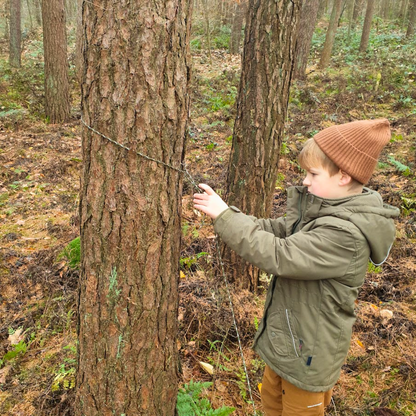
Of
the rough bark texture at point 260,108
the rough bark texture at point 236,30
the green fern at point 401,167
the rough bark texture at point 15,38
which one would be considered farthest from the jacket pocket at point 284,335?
the rough bark texture at point 236,30

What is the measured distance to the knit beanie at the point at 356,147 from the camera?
6.50 ft

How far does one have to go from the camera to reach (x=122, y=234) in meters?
1.83

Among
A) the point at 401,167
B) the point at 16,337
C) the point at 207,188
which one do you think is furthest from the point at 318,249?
the point at 401,167

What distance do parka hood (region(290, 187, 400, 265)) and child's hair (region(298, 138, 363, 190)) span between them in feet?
0.37

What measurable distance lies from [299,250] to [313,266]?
0.12 m

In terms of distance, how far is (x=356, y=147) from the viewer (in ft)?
6.50

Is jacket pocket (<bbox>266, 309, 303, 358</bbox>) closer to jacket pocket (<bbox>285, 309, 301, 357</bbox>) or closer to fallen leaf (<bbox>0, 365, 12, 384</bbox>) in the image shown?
jacket pocket (<bbox>285, 309, 301, 357</bbox>)

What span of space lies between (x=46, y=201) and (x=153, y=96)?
506 cm

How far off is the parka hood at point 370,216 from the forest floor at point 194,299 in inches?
70.0

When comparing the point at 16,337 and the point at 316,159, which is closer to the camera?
the point at 316,159

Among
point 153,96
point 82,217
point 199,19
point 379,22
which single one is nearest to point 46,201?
point 82,217

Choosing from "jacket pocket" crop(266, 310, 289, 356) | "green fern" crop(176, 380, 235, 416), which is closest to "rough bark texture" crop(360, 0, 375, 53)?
"jacket pocket" crop(266, 310, 289, 356)

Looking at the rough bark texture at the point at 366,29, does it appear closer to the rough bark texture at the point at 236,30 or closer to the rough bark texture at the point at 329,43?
the rough bark texture at the point at 329,43

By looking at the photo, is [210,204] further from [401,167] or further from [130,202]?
[401,167]
